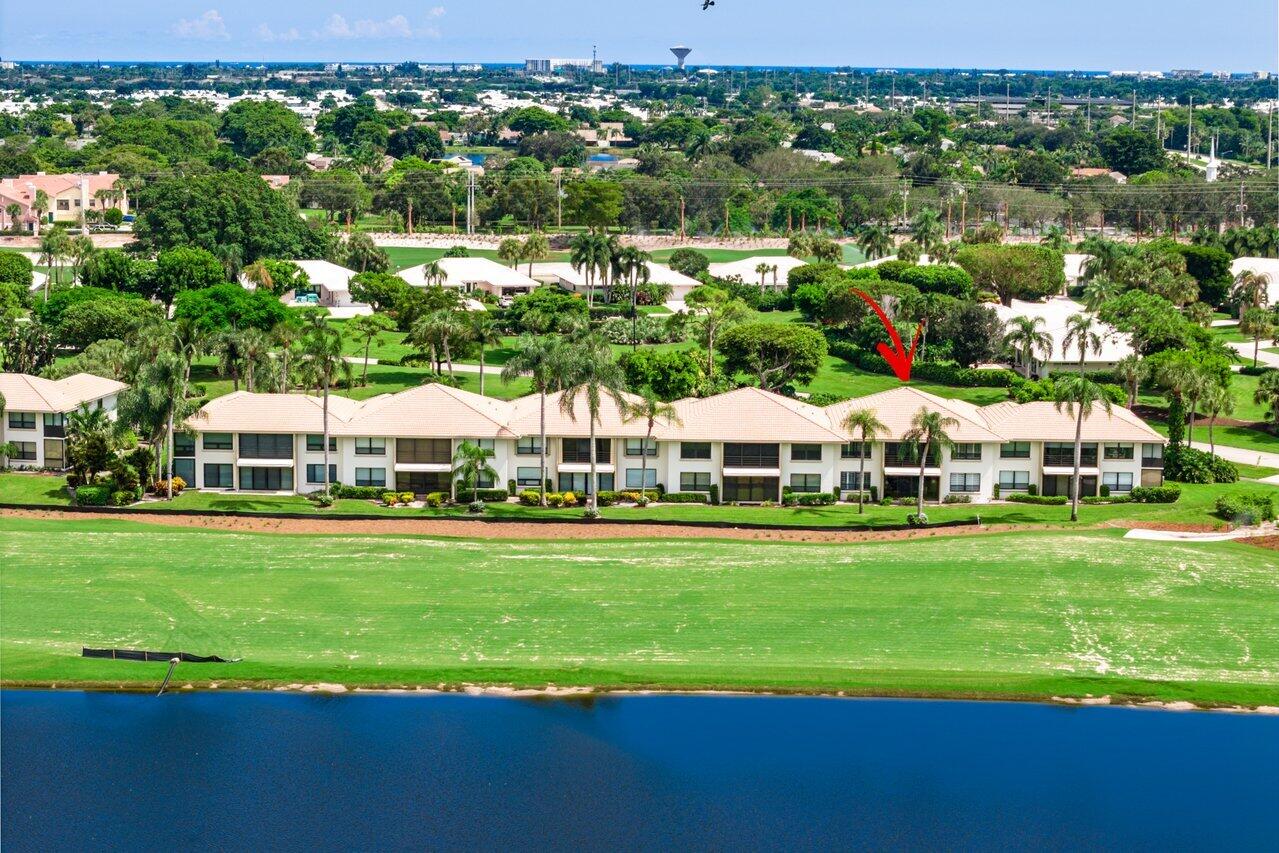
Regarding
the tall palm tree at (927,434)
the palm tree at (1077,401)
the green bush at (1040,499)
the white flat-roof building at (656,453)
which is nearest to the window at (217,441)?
the white flat-roof building at (656,453)

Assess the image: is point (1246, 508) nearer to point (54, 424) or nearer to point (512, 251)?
point (54, 424)

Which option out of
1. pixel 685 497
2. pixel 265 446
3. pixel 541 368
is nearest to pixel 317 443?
pixel 265 446

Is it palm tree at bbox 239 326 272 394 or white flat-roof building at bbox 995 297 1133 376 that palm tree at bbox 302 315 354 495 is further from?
→ white flat-roof building at bbox 995 297 1133 376

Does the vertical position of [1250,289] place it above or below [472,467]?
above

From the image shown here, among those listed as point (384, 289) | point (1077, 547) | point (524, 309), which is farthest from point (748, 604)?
point (384, 289)

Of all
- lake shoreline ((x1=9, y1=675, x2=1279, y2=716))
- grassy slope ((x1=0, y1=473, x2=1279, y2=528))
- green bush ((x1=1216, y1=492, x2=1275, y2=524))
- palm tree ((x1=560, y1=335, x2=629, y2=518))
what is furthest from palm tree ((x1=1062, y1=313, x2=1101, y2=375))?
lake shoreline ((x1=9, y1=675, x2=1279, y2=716))

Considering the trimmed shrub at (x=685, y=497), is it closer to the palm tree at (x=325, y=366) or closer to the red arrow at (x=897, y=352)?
the palm tree at (x=325, y=366)
